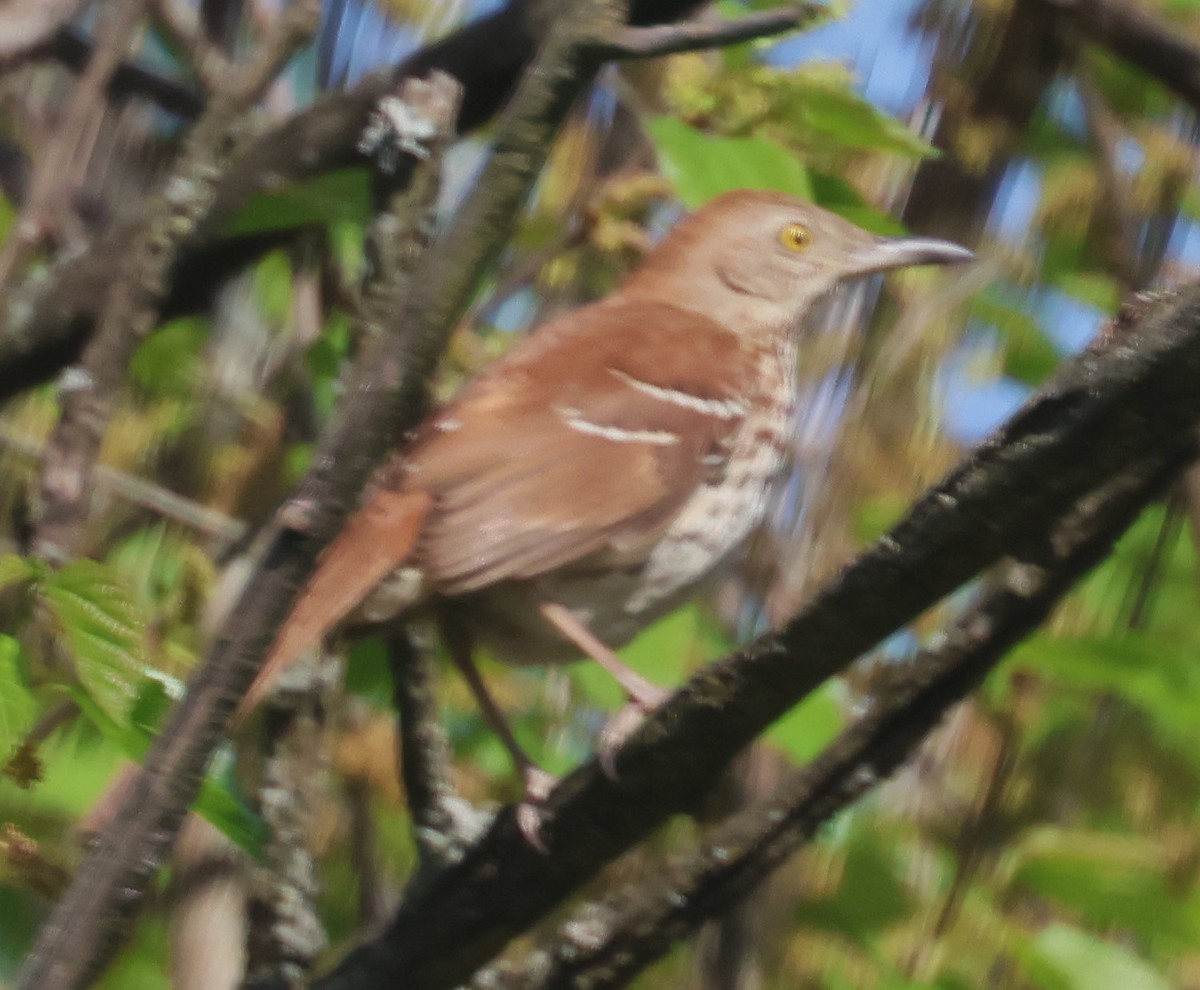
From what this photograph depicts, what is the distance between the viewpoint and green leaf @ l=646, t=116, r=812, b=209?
1938 millimetres

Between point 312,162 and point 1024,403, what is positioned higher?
point 1024,403

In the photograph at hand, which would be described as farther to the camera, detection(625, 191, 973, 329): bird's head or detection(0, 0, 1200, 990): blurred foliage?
detection(625, 191, 973, 329): bird's head

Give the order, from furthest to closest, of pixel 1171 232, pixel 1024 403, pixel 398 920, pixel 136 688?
1. pixel 1171 232
2. pixel 398 920
3. pixel 136 688
4. pixel 1024 403

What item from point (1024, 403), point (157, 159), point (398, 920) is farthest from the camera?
point (157, 159)

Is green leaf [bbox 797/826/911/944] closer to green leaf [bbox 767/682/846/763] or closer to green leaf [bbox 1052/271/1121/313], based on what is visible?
green leaf [bbox 767/682/846/763]

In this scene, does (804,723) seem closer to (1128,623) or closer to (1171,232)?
(1128,623)

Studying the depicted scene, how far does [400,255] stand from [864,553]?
0.50m

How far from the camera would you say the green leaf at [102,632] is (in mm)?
1377

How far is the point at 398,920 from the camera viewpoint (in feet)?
5.45

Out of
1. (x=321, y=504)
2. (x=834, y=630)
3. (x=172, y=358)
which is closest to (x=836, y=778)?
(x=834, y=630)

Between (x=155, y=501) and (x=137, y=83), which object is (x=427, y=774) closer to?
(x=155, y=501)

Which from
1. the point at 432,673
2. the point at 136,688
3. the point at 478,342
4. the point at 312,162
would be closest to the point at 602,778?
the point at 136,688

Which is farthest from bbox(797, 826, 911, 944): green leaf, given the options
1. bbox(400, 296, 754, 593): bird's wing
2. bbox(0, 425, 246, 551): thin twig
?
bbox(0, 425, 246, 551): thin twig

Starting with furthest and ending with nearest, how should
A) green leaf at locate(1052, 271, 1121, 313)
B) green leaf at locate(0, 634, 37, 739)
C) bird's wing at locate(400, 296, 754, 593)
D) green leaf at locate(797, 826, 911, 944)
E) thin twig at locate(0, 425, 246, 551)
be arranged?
1. green leaf at locate(1052, 271, 1121, 313)
2. thin twig at locate(0, 425, 246, 551)
3. green leaf at locate(797, 826, 911, 944)
4. bird's wing at locate(400, 296, 754, 593)
5. green leaf at locate(0, 634, 37, 739)
